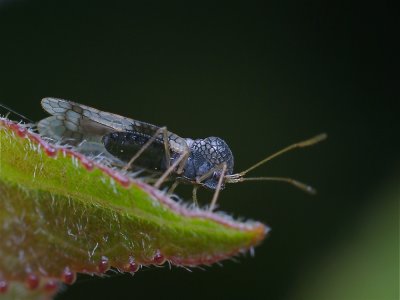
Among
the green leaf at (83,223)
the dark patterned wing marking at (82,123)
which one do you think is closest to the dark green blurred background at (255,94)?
the dark patterned wing marking at (82,123)

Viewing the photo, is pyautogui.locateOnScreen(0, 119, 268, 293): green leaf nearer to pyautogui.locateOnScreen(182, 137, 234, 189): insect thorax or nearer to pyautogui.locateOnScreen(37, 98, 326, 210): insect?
pyautogui.locateOnScreen(37, 98, 326, 210): insect

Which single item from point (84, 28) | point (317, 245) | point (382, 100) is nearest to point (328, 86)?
point (382, 100)

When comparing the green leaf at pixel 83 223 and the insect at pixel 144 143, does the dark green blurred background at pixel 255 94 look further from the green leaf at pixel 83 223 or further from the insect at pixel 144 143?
the green leaf at pixel 83 223

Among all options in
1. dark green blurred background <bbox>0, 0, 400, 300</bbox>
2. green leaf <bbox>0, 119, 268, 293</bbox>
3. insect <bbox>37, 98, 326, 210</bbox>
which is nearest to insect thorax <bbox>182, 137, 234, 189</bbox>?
insect <bbox>37, 98, 326, 210</bbox>

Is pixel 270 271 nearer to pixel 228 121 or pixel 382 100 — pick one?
pixel 228 121

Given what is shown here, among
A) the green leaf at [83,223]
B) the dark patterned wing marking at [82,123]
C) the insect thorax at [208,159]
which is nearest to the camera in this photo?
the green leaf at [83,223]

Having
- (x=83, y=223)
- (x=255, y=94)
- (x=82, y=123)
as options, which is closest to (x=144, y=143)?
(x=82, y=123)
